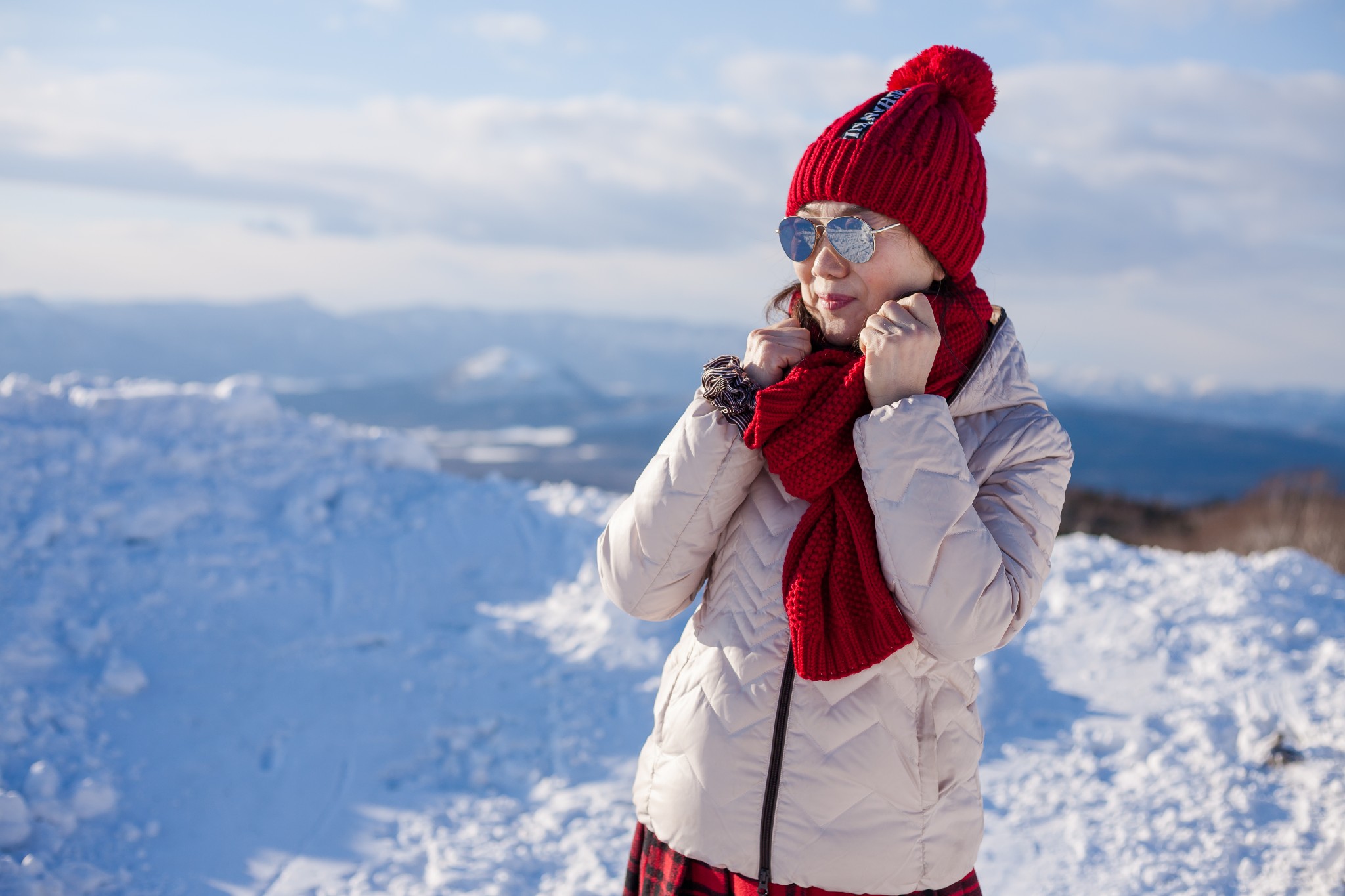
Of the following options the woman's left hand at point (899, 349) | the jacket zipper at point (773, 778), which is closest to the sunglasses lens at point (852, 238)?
the woman's left hand at point (899, 349)

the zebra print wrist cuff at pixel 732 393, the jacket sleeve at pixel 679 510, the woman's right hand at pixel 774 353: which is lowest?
the jacket sleeve at pixel 679 510

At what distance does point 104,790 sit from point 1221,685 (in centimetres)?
499

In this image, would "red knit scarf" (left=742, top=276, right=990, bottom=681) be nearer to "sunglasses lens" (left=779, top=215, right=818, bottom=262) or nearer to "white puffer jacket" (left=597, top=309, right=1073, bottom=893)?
"white puffer jacket" (left=597, top=309, right=1073, bottom=893)

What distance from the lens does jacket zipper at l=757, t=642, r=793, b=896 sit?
1.72 m

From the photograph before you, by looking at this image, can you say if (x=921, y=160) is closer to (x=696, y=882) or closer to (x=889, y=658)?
(x=889, y=658)

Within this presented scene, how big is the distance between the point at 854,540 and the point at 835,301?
0.45 m

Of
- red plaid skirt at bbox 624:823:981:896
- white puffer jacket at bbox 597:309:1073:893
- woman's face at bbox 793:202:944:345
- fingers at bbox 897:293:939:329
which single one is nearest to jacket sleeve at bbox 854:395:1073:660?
white puffer jacket at bbox 597:309:1073:893

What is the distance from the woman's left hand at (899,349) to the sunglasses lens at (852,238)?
0.40ft

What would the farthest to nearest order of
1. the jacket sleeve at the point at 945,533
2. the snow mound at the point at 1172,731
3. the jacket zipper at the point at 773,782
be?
1. the snow mound at the point at 1172,731
2. the jacket zipper at the point at 773,782
3. the jacket sleeve at the point at 945,533

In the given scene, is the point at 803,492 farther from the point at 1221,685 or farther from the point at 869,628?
the point at 1221,685

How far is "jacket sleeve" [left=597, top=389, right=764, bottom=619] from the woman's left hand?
0.27 m

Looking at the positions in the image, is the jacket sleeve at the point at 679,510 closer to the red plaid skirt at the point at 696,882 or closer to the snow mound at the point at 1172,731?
the red plaid skirt at the point at 696,882

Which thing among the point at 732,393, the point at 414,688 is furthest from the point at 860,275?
the point at 414,688

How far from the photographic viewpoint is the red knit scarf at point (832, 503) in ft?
5.41
